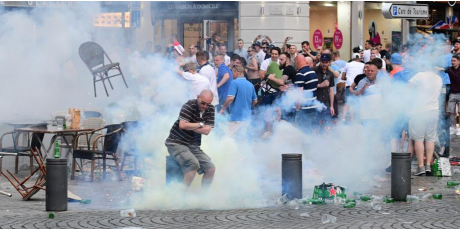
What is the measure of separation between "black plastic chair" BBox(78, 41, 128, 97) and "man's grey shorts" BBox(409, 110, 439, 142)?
5.77 meters

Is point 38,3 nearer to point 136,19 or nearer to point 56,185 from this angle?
point 136,19

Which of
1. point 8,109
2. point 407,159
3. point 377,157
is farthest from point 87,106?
point 407,159

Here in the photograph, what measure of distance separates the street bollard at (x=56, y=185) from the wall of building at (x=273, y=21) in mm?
15623

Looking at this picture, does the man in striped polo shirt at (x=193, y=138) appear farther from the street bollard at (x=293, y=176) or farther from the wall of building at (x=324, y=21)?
the wall of building at (x=324, y=21)

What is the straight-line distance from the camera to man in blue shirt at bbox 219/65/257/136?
44.1 feet

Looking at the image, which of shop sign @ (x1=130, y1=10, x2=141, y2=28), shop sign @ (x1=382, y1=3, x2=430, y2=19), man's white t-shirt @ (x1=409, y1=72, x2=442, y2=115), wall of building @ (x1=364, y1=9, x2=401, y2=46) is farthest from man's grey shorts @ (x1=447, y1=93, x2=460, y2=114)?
wall of building @ (x1=364, y1=9, x2=401, y2=46)

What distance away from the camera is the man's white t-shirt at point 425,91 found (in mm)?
13141

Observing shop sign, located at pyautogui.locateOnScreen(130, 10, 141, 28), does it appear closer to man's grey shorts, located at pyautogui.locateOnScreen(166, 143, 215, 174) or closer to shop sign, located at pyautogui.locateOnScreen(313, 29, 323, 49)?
man's grey shorts, located at pyautogui.locateOnScreen(166, 143, 215, 174)

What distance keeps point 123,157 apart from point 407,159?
4589 mm

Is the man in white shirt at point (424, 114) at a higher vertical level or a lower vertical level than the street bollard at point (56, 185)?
higher

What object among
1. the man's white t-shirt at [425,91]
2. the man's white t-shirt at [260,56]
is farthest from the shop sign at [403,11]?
the man's white t-shirt at [425,91]

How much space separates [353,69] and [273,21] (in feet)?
24.0

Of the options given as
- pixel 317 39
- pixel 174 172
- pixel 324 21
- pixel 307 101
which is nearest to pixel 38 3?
pixel 307 101

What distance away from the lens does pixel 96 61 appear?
16953 mm
